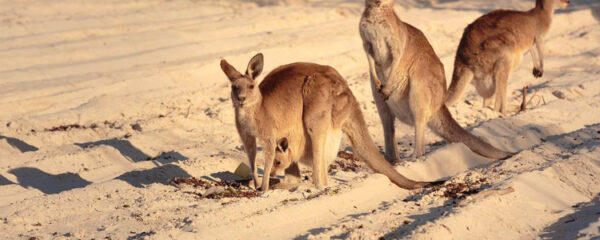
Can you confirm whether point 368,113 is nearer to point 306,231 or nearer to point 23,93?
point 23,93

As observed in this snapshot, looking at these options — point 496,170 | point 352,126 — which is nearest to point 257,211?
point 352,126

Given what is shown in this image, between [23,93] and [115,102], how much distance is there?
1007 mm

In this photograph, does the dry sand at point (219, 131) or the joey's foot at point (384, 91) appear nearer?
the dry sand at point (219, 131)

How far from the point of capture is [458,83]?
32.9 ft

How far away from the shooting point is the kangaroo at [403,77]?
816 cm

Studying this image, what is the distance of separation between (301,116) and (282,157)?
338 millimetres

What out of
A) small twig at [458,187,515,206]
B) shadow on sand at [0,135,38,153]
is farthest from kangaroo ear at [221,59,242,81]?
shadow on sand at [0,135,38,153]

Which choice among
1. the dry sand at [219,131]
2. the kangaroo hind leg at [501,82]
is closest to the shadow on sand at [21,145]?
the dry sand at [219,131]

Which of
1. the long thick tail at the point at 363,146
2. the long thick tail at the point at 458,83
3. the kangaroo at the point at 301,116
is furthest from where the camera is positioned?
the long thick tail at the point at 458,83

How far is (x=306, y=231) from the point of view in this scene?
5.66 m

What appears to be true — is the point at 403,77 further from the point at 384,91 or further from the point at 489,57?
the point at 489,57

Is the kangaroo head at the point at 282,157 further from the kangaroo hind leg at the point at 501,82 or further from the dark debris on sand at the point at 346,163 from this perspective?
the kangaroo hind leg at the point at 501,82

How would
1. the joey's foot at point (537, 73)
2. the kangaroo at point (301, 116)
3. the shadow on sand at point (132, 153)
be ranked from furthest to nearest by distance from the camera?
1. the joey's foot at point (537, 73)
2. the shadow on sand at point (132, 153)
3. the kangaroo at point (301, 116)

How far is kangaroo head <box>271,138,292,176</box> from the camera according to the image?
6.89 metres
